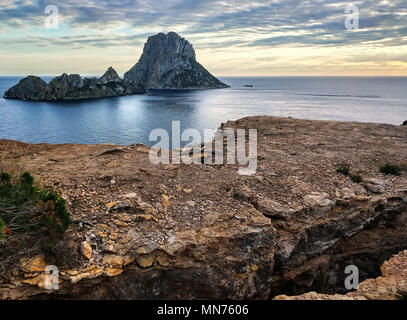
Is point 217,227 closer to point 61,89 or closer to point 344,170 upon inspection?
point 344,170

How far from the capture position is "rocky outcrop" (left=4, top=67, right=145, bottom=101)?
403 feet

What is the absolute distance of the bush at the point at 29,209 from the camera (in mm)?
8250

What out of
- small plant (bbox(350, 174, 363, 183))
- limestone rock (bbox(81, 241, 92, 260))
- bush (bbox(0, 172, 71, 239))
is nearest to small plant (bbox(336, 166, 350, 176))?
small plant (bbox(350, 174, 363, 183))

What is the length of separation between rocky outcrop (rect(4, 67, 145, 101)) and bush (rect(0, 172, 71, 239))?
5097 inches

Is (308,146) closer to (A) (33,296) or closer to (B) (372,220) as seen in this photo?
(B) (372,220)

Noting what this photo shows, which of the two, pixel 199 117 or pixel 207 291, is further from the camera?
pixel 199 117

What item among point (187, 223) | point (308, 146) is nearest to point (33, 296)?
point (187, 223)

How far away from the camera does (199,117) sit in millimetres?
80500

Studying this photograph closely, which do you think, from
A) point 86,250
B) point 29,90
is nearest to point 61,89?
point 29,90

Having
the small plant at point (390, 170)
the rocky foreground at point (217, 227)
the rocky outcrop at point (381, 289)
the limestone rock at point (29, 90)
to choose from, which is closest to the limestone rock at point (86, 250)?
the rocky foreground at point (217, 227)

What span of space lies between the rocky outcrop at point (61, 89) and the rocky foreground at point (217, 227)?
12251cm

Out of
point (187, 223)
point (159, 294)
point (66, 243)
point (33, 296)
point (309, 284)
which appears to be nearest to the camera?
point (33, 296)

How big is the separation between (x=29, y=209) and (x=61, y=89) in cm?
13356

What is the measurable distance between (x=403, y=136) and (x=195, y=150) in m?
16.2
